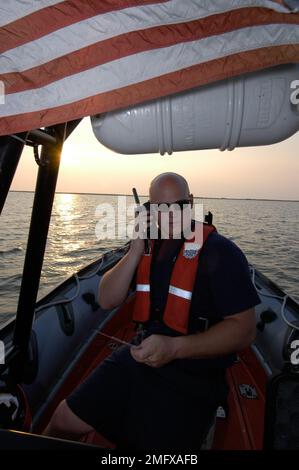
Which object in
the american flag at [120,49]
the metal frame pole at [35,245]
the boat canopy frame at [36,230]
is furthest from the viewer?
the metal frame pole at [35,245]

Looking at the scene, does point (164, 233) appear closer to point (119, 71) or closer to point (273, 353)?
point (119, 71)

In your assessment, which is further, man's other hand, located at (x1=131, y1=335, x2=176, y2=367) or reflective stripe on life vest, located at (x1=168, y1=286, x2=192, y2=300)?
reflective stripe on life vest, located at (x1=168, y1=286, x2=192, y2=300)

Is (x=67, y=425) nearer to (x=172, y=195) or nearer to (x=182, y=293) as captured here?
(x=182, y=293)

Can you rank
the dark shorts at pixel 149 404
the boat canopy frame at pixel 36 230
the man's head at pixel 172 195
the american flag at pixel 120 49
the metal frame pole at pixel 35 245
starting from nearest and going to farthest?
the american flag at pixel 120 49 < the dark shorts at pixel 149 404 < the boat canopy frame at pixel 36 230 < the metal frame pole at pixel 35 245 < the man's head at pixel 172 195

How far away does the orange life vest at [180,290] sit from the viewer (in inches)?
83.9

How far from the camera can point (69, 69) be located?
4.08ft

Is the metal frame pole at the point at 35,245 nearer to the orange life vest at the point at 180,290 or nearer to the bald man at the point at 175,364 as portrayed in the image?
the bald man at the point at 175,364

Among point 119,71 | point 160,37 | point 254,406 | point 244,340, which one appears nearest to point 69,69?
point 119,71

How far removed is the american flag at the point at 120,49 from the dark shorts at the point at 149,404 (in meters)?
1.64

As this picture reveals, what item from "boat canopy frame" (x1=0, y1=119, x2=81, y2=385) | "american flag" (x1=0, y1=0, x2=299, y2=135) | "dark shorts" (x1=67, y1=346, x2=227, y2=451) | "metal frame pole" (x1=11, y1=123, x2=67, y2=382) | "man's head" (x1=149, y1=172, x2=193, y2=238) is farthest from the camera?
"man's head" (x1=149, y1=172, x2=193, y2=238)

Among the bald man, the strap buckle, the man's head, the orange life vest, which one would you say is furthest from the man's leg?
the man's head

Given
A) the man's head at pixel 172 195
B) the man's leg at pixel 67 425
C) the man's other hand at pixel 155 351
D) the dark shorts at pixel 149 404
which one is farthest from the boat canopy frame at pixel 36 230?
the man's other hand at pixel 155 351

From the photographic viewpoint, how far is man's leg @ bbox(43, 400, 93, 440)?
6.44 ft

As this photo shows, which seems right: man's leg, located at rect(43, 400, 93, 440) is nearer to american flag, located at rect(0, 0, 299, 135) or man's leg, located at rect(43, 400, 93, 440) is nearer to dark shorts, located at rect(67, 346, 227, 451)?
dark shorts, located at rect(67, 346, 227, 451)
